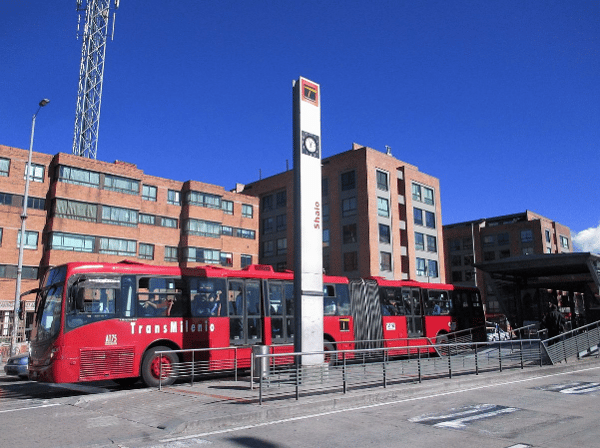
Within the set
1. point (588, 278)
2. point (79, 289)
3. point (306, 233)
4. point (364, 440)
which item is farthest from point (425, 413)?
point (588, 278)

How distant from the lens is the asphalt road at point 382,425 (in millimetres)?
7277

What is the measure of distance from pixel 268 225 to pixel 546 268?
39361 millimetres

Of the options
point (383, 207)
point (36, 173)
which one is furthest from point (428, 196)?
point (36, 173)

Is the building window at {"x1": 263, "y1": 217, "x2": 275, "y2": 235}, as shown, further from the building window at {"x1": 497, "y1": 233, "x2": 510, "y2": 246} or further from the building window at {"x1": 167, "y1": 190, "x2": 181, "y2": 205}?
the building window at {"x1": 497, "y1": 233, "x2": 510, "y2": 246}

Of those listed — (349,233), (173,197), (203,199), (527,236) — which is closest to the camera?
(173,197)

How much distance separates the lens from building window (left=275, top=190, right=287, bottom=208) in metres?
62.0

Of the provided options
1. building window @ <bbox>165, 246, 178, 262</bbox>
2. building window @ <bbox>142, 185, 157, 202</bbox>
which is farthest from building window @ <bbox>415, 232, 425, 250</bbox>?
building window @ <bbox>142, 185, 157, 202</bbox>

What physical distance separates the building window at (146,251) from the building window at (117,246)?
6.67ft

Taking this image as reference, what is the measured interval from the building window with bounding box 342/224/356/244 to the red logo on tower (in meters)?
38.7

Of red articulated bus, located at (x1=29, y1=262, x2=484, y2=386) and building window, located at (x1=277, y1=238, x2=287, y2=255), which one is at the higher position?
building window, located at (x1=277, y1=238, x2=287, y2=255)

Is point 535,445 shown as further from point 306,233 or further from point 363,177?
point 363,177

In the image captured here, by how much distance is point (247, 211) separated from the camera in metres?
57.2

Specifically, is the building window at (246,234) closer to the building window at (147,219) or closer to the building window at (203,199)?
the building window at (203,199)

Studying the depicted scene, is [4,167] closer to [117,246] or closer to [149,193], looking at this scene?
[117,246]
